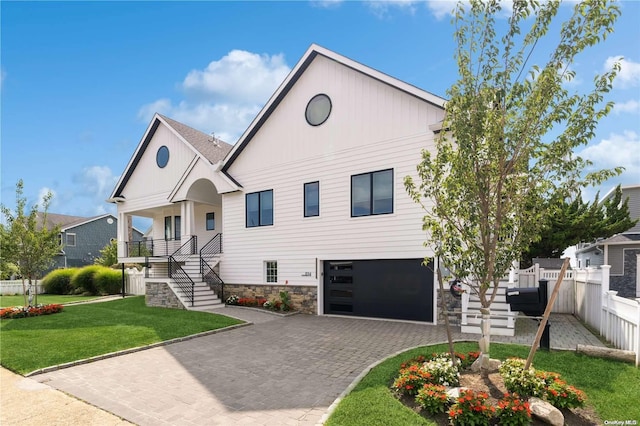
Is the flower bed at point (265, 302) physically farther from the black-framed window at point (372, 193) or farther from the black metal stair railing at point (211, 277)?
the black-framed window at point (372, 193)

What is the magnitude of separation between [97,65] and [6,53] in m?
4.17

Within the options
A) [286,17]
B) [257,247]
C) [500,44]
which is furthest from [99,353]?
[286,17]

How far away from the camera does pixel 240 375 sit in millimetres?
6410

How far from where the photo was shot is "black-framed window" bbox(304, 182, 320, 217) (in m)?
13.5

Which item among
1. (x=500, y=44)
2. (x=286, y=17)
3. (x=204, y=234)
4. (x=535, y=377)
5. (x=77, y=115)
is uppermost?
(x=286, y=17)

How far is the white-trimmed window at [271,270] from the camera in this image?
14734 mm

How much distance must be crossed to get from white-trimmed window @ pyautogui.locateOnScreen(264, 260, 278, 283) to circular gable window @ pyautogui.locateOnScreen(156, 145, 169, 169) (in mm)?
9319

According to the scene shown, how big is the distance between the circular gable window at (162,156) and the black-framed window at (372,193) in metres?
12.2

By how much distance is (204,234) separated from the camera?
19.4 metres

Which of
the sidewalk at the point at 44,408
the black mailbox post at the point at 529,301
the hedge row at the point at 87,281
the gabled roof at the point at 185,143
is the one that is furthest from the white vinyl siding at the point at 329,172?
the hedge row at the point at 87,281

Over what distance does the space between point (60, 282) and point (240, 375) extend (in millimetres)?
23030

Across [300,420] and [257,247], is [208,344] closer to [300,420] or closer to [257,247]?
[300,420]

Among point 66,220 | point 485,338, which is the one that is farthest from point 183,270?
point 66,220

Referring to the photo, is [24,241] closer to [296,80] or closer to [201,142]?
[201,142]
